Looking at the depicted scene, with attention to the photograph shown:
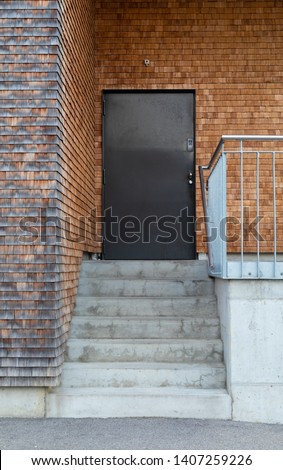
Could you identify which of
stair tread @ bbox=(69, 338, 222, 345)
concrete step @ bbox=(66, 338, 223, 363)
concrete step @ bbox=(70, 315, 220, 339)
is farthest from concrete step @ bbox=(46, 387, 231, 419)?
concrete step @ bbox=(70, 315, 220, 339)

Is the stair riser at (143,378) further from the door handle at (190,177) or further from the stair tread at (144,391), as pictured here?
the door handle at (190,177)

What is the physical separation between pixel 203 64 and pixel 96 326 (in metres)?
3.48

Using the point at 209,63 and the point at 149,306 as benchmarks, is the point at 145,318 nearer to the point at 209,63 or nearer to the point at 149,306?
the point at 149,306

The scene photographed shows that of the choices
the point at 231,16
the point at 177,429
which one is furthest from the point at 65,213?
the point at 231,16

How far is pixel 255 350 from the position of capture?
4.32 meters

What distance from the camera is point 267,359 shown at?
4.31 meters

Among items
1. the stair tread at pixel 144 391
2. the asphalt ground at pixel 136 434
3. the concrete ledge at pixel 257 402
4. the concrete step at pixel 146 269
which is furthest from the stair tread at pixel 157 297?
the asphalt ground at pixel 136 434

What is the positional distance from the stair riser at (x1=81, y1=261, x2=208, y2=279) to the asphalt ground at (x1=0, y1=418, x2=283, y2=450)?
1707mm

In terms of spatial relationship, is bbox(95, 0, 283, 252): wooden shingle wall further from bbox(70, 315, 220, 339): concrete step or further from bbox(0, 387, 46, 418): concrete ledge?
bbox(0, 387, 46, 418): concrete ledge

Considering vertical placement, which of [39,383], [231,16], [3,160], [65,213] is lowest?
[39,383]

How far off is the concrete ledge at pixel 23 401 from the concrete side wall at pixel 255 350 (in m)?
1.48

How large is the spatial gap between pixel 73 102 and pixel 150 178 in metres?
1.81

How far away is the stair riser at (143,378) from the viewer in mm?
4500

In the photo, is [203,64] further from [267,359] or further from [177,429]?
[177,429]
